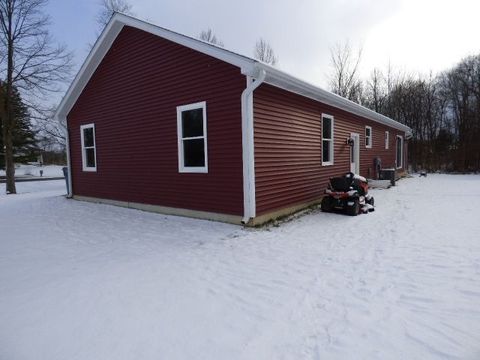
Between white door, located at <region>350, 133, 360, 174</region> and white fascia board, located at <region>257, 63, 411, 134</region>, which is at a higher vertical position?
white fascia board, located at <region>257, 63, 411, 134</region>

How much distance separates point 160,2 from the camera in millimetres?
11828

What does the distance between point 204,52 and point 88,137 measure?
6.01 metres

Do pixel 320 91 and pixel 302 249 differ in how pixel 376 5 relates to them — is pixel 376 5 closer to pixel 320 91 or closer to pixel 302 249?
pixel 320 91

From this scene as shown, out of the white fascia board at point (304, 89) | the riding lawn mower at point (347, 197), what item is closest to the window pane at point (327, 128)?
the white fascia board at point (304, 89)

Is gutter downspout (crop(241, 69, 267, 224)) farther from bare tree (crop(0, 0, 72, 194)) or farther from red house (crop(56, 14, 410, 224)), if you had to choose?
bare tree (crop(0, 0, 72, 194))

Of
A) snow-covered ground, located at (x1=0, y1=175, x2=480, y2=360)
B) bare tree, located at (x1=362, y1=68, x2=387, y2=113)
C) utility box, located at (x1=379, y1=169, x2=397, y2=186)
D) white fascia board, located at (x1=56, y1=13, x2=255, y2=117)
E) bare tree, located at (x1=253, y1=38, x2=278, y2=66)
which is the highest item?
bare tree, located at (x1=253, y1=38, x2=278, y2=66)

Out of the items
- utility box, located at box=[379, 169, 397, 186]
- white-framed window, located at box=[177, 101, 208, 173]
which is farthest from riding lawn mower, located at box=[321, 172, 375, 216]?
utility box, located at box=[379, 169, 397, 186]

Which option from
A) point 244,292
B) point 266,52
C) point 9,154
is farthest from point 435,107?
point 9,154

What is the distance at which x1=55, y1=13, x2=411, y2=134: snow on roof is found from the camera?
5781 millimetres

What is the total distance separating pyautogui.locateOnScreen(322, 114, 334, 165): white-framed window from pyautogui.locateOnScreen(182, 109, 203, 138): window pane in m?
4.06

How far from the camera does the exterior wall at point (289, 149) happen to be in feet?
20.9

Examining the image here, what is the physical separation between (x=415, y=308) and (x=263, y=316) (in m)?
1.42

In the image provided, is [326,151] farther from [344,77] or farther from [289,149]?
[344,77]

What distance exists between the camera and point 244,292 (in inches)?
131
